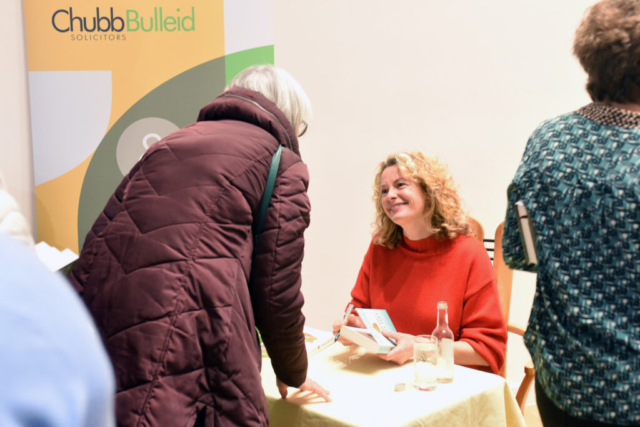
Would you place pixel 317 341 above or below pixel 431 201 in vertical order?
below

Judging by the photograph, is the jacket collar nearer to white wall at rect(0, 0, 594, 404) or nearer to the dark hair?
the dark hair

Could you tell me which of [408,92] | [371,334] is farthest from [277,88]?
[408,92]

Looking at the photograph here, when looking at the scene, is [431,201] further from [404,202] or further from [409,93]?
[409,93]

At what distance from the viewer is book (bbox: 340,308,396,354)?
6.05 feet

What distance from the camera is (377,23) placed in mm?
3613

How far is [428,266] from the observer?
2406mm

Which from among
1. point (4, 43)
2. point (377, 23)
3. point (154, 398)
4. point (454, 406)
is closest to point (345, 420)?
point (454, 406)

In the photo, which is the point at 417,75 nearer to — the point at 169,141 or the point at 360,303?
the point at 360,303

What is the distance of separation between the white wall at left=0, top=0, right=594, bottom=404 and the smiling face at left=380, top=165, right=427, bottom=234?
3.79 feet

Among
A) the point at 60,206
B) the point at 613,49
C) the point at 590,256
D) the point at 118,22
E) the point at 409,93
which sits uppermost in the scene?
the point at 118,22

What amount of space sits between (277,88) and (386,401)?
3.02 feet

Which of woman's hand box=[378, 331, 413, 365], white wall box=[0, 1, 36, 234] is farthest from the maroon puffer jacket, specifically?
white wall box=[0, 1, 36, 234]

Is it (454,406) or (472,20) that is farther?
(472,20)

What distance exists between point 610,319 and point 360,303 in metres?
1.52
